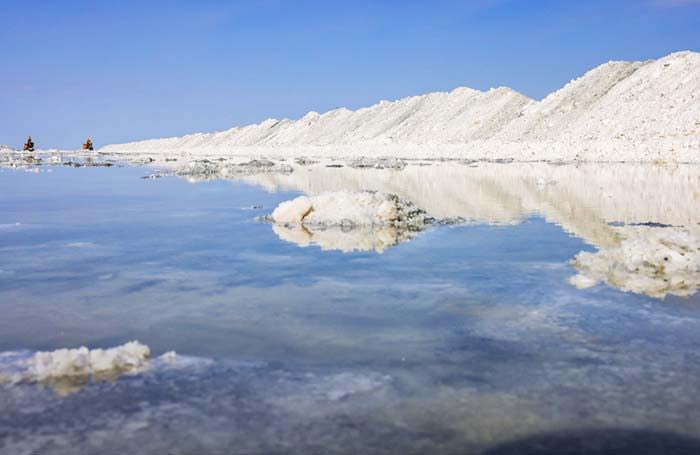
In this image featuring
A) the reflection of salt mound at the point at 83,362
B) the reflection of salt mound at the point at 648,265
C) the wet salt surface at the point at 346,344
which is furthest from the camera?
the reflection of salt mound at the point at 648,265

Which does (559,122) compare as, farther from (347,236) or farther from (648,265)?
(648,265)

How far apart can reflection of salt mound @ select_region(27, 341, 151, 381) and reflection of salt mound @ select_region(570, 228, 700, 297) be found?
13.9 ft

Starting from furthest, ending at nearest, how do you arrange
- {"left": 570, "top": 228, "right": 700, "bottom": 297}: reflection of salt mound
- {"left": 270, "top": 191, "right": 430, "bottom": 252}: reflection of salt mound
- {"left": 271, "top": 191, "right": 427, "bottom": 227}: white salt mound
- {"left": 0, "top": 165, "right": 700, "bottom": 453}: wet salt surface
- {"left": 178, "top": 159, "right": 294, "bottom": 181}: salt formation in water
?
{"left": 178, "top": 159, "right": 294, "bottom": 181}: salt formation in water < {"left": 271, "top": 191, "right": 427, "bottom": 227}: white salt mound < {"left": 270, "top": 191, "right": 430, "bottom": 252}: reflection of salt mound < {"left": 570, "top": 228, "right": 700, "bottom": 297}: reflection of salt mound < {"left": 0, "top": 165, "right": 700, "bottom": 453}: wet salt surface

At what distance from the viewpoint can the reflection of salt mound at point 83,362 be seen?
157 inches

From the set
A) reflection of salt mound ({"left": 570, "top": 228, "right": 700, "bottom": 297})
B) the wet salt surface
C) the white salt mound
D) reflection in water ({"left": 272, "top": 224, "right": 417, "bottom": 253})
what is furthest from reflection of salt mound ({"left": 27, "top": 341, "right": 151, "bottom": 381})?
the white salt mound

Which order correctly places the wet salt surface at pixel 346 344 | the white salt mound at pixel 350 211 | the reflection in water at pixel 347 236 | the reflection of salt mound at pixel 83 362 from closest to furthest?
1. the wet salt surface at pixel 346 344
2. the reflection of salt mound at pixel 83 362
3. the reflection in water at pixel 347 236
4. the white salt mound at pixel 350 211

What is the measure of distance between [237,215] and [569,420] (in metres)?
10.1

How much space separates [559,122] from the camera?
52906 millimetres

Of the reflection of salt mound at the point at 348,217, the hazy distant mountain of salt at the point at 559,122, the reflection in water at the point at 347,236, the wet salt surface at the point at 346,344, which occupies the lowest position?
the wet salt surface at the point at 346,344

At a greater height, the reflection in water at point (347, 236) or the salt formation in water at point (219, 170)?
the salt formation in water at point (219, 170)

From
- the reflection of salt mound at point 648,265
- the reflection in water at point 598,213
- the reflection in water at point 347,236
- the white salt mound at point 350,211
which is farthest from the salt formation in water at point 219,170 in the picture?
the reflection of salt mound at point 648,265

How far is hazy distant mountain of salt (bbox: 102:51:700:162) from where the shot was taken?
1555 inches

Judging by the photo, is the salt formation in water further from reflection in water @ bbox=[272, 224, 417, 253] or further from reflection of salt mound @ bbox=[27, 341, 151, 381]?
reflection of salt mound @ bbox=[27, 341, 151, 381]

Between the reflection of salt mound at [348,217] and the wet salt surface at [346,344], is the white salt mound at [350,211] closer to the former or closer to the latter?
the reflection of salt mound at [348,217]
